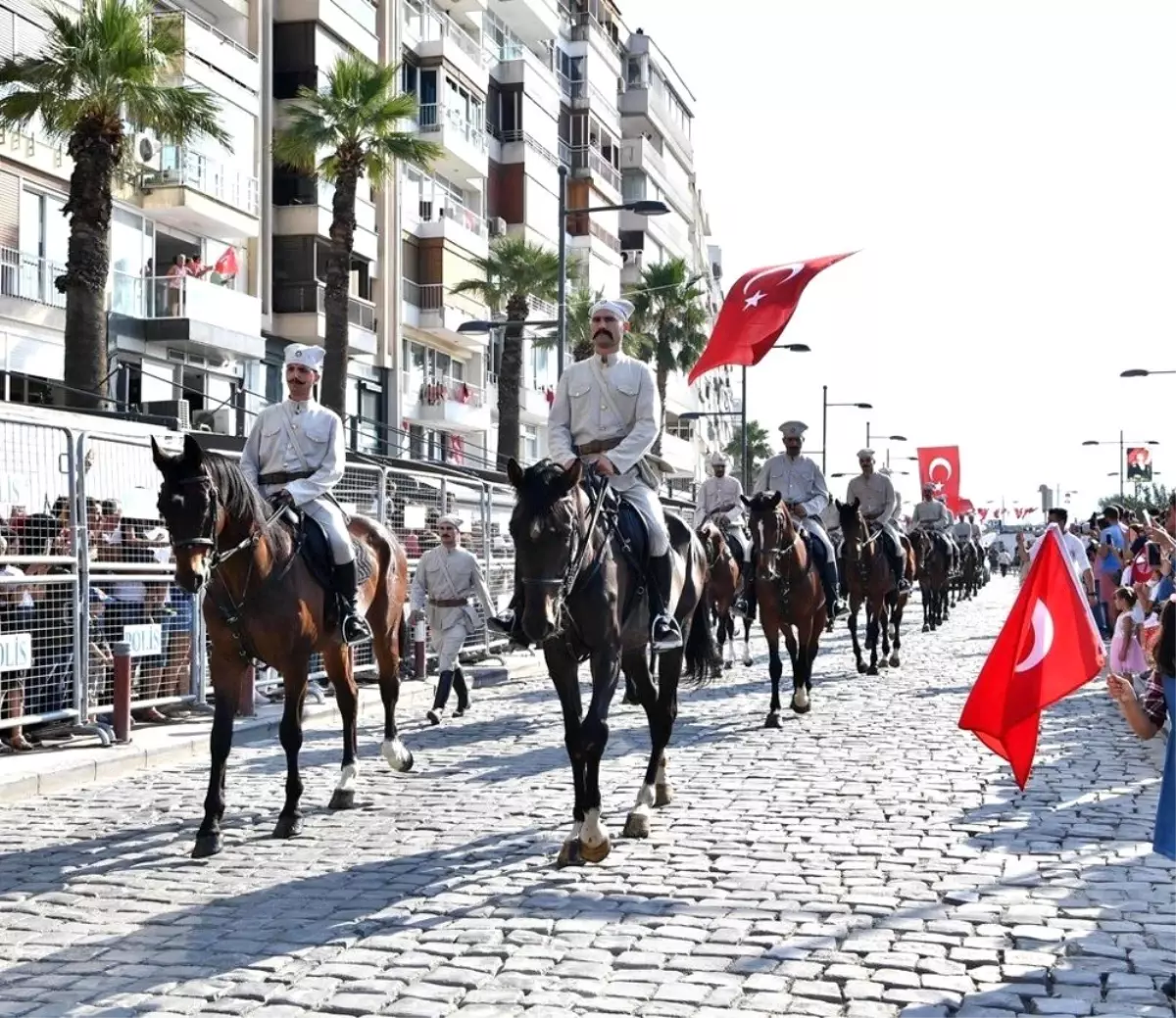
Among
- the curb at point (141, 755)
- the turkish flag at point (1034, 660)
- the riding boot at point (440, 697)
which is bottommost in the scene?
the curb at point (141, 755)

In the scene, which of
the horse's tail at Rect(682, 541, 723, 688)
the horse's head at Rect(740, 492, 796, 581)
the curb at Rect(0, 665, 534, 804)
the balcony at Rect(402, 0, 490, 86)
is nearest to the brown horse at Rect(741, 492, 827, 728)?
the horse's head at Rect(740, 492, 796, 581)

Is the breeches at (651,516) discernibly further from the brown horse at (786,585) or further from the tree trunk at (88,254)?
the tree trunk at (88,254)

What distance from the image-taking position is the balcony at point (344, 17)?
1651 inches

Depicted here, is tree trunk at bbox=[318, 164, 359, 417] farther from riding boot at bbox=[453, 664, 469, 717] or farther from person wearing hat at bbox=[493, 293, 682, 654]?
person wearing hat at bbox=[493, 293, 682, 654]

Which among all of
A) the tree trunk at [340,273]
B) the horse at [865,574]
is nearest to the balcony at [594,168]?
the tree trunk at [340,273]

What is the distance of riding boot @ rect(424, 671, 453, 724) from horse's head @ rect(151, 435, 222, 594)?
20.5ft

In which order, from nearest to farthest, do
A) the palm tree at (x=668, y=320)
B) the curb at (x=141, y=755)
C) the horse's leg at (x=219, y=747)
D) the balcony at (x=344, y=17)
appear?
the horse's leg at (x=219, y=747) < the curb at (x=141, y=755) < the balcony at (x=344, y=17) < the palm tree at (x=668, y=320)

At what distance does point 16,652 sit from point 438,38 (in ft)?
137

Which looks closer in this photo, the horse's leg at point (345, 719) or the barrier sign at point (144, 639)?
the horse's leg at point (345, 719)

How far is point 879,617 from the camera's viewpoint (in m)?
20.5

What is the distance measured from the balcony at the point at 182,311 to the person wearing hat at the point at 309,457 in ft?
81.9

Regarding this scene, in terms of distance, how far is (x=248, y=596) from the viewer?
361 inches

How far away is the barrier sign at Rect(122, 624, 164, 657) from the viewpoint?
44.3ft

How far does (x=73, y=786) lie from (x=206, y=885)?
4032 mm
